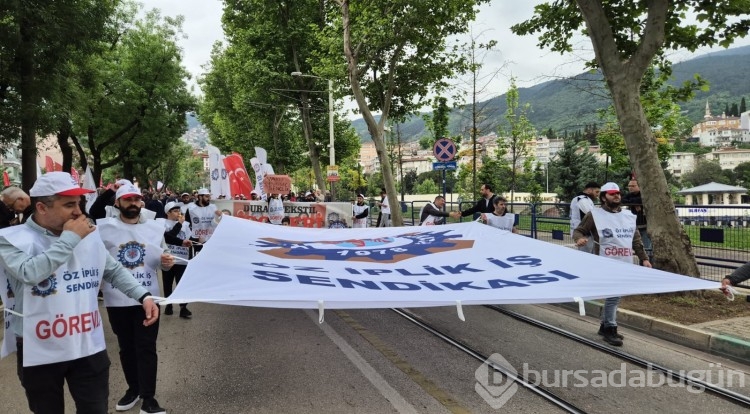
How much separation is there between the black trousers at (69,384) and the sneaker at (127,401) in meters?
1.60

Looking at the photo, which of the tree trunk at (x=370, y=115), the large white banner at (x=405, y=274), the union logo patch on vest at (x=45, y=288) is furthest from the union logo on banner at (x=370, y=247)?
the tree trunk at (x=370, y=115)

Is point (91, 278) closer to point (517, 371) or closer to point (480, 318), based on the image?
point (517, 371)

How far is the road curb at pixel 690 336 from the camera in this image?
19.0 ft

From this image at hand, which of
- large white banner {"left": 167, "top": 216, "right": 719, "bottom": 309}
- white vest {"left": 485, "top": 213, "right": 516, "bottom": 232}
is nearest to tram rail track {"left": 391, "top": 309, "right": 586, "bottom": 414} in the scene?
large white banner {"left": 167, "top": 216, "right": 719, "bottom": 309}

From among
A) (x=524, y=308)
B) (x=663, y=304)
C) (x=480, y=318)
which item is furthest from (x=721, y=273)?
(x=480, y=318)

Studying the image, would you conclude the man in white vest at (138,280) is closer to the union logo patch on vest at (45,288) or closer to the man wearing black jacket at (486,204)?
the union logo patch on vest at (45,288)

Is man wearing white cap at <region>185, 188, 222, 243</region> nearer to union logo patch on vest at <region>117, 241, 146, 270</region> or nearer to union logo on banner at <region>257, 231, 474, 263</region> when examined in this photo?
union logo on banner at <region>257, 231, 474, 263</region>

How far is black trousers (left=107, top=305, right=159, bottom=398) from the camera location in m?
4.21

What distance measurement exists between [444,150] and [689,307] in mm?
7119

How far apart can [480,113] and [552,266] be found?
19073 mm

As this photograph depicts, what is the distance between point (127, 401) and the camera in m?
4.53

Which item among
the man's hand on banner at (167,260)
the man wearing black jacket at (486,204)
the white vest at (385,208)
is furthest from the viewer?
the white vest at (385,208)

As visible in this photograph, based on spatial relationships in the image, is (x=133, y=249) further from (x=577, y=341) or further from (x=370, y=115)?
(x=370, y=115)

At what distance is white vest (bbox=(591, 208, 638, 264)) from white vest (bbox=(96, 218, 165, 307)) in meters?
5.17
